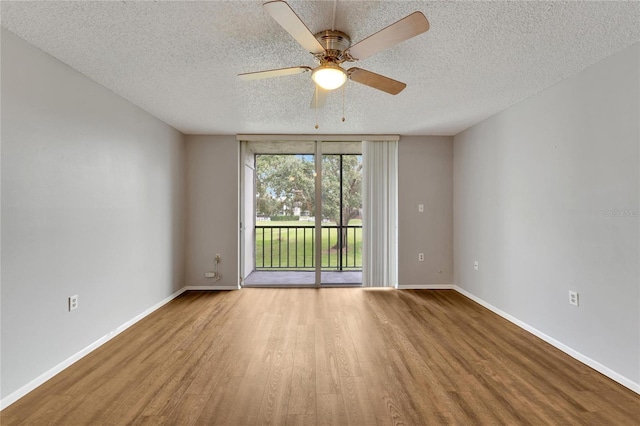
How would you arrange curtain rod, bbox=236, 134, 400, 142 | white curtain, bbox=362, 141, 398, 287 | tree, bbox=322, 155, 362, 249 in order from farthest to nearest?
tree, bbox=322, 155, 362, 249 → white curtain, bbox=362, 141, 398, 287 → curtain rod, bbox=236, 134, 400, 142

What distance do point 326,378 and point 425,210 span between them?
3021 millimetres

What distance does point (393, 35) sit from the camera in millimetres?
1525

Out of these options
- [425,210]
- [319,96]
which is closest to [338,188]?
[425,210]

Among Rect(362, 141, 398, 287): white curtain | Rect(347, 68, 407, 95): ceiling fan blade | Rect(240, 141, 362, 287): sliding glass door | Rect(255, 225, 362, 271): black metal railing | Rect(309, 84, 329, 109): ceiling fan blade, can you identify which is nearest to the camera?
Rect(347, 68, 407, 95): ceiling fan blade

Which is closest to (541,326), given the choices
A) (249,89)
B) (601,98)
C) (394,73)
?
(601,98)

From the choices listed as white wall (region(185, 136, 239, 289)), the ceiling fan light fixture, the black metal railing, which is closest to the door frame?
white wall (region(185, 136, 239, 289))

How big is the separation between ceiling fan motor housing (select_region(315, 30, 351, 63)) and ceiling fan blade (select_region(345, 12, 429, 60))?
0.29 feet

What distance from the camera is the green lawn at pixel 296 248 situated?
17.6 ft

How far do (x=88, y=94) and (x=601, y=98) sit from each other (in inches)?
157

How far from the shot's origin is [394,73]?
2.40 meters

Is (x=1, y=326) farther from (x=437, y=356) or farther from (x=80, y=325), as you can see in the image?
(x=437, y=356)

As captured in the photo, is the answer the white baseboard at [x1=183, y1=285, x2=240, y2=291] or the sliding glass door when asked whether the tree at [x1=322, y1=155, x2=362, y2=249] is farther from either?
the white baseboard at [x1=183, y1=285, x2=240, y2=291]

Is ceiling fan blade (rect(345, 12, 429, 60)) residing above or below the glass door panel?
above

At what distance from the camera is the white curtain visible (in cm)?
439
